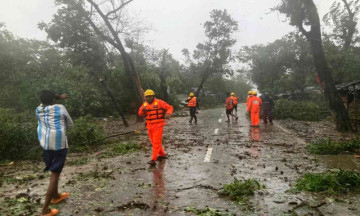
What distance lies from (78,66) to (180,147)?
20921 mm

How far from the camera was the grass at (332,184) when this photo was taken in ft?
17.3

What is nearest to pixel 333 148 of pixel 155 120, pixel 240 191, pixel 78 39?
pixel 240 191

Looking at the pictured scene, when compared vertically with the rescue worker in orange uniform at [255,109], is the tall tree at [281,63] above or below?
above

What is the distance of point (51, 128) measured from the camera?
4.82 m

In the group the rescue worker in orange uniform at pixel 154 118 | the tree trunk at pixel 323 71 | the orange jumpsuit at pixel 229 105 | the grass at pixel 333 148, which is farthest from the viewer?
the orange jumpsuit at pixel 229 105

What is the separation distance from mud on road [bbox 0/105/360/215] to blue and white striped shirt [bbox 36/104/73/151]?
1094mm

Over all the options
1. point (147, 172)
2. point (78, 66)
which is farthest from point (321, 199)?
point (78, 66)

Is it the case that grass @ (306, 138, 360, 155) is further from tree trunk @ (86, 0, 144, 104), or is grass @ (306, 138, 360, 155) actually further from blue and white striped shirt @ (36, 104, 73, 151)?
tree trunk @ (86, 0, 144, 104)

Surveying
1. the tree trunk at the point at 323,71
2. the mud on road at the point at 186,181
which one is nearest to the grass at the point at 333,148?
the mud on road at the point at 186,181

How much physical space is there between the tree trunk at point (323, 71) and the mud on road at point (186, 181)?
15.4 ft

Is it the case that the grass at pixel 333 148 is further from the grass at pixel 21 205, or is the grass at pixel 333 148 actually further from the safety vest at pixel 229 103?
the safety vest at pixel 229 103

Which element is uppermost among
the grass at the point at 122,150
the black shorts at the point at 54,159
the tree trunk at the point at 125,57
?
the tree trunk at the point at 125,57

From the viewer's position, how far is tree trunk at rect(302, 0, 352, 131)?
44.8 feet

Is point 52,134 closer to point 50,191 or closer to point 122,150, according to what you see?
point 50,191
